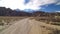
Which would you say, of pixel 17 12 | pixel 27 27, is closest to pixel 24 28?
pixel 27 27

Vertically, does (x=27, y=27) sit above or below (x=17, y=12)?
below

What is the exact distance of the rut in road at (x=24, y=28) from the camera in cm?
242

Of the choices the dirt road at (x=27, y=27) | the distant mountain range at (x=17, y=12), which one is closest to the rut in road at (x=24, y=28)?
the dirt road at (x=27, y=27)

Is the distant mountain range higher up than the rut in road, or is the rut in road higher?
the distant mountain range

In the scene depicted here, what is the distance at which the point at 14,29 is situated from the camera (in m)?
2.45

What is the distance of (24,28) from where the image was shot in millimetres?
2467

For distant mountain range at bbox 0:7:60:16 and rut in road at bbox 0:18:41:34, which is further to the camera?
distant mountain range at bbox 0:7:60:16

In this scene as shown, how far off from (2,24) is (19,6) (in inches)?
19.1

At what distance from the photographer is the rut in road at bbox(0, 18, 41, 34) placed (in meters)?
2.42

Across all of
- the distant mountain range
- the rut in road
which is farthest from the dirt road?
the distant mountain range

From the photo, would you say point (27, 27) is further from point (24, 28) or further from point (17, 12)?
point (17, 12)

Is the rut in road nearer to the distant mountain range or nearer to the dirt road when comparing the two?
the dirt road

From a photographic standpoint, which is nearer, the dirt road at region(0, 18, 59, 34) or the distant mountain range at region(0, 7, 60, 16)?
the dirt road at region(0, 18, 59, 34)

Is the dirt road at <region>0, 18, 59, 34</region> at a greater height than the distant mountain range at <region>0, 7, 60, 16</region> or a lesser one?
lesser
